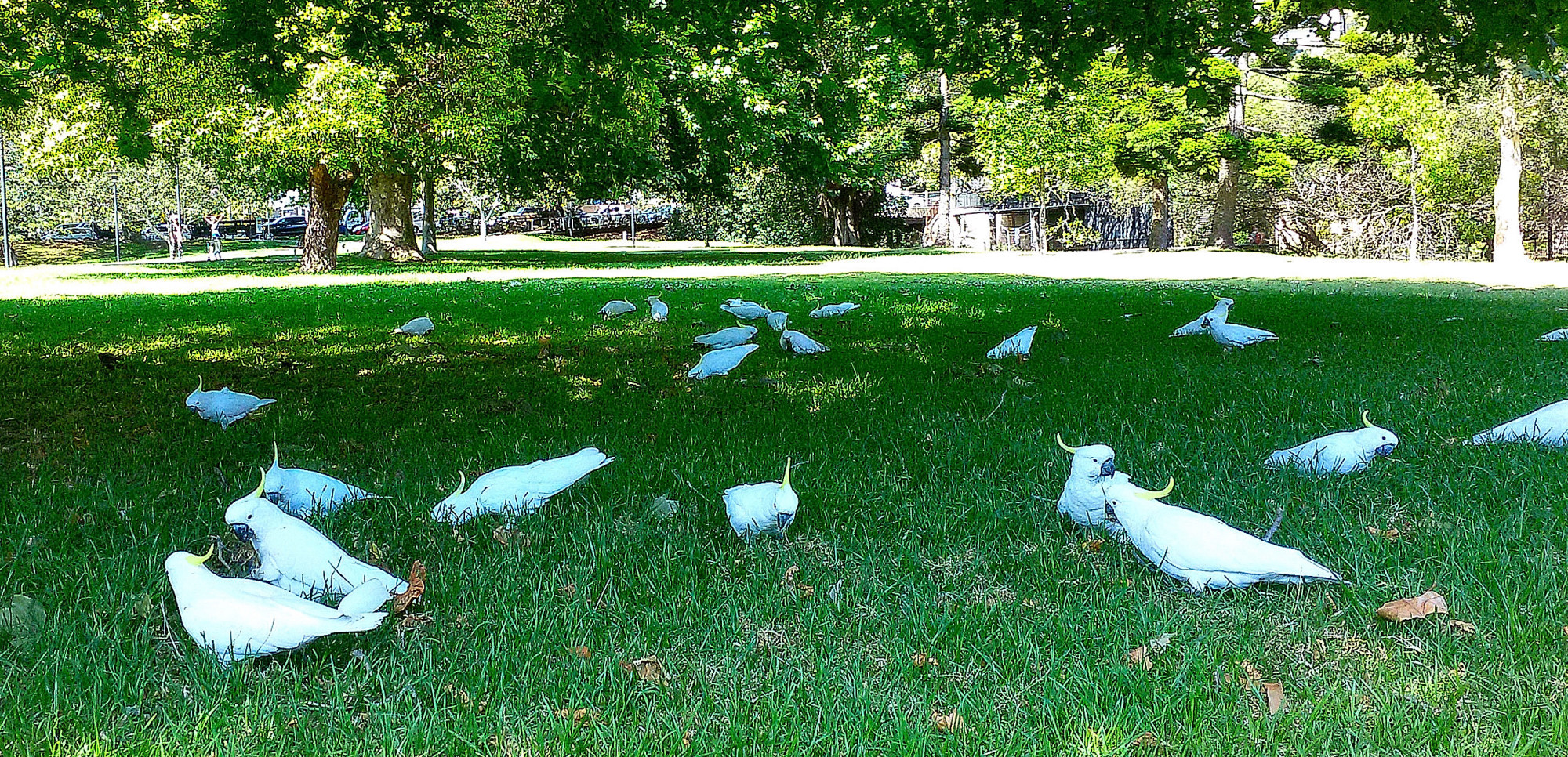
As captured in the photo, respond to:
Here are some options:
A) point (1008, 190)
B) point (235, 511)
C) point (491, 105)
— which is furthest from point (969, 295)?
point (1008, 190)

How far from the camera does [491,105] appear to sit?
19.6m

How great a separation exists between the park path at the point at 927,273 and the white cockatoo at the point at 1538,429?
13407 mm

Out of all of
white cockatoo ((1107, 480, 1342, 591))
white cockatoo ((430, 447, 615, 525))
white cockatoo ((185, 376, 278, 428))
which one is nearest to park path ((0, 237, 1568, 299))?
white cockatoo ((185, 376, 278, 428))

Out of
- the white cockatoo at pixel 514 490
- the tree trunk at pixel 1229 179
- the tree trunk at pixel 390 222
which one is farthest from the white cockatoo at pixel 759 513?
the tree trunk at pixel 1229 179

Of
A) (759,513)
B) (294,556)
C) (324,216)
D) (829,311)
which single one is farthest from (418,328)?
(324,216)

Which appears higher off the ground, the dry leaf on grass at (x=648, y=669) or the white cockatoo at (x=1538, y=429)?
the white cockatoo at (x=1538, y=429)

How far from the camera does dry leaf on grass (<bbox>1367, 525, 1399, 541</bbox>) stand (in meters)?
2.84

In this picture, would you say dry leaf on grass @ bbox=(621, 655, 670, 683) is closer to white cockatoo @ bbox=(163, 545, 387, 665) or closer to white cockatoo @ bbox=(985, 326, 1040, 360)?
white cockatoo @ bbox=(163, 545, 387, 665)

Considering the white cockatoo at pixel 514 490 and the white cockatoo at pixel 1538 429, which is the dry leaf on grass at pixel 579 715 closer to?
the white cockatoo at pixel 514 490

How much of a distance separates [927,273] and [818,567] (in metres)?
17.3

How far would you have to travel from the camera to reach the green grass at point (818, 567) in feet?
6.28

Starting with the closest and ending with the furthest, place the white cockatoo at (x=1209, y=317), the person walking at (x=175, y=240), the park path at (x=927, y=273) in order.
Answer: the white cockatoo at (x=1209, y=317) < the park path at (x=927, y=273) < the person walking at (x=175, y=240)

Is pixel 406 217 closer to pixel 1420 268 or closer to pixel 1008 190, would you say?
pixel 1008 190

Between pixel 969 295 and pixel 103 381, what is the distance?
8.95m
